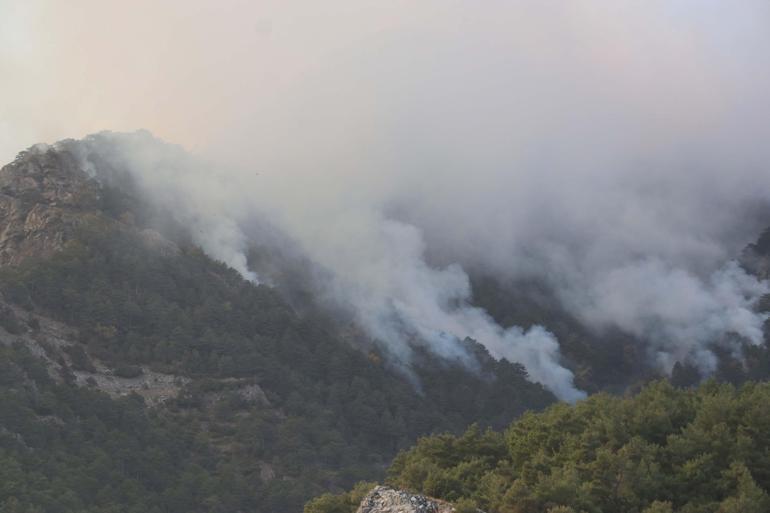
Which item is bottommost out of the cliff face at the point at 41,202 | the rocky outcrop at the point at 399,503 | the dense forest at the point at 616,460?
the rocky outcrop at the point at 399,503

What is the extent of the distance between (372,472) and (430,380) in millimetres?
32088

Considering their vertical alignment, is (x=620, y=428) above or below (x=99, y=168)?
below

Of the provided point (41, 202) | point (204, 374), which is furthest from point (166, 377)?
point (41, 202)

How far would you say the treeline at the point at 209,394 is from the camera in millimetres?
89500

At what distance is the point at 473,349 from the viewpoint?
146 metres

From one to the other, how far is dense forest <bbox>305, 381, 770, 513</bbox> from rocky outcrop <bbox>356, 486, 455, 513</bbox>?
105 centimetres

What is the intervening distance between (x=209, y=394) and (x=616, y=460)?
69.2 meters

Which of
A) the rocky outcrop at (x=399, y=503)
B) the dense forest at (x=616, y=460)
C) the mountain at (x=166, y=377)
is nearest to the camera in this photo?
the rocky outcrop at (x=399, y=503)

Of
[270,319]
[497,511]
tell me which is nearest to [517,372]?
[270,319]

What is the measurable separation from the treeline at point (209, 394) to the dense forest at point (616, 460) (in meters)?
32.9

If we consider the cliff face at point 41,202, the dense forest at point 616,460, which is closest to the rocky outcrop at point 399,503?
the dense forest at point 616,460

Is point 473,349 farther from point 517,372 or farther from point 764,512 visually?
point 764,512

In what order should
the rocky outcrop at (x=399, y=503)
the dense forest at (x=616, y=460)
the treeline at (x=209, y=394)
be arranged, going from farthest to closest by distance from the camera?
the treeline at (x=209, y=394)
the dense forest at (x=616, y=460)
the rocky outcrop at (x=399, y=503)

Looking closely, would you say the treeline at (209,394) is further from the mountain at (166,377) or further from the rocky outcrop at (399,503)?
the rocky outcrop at (399,503)
